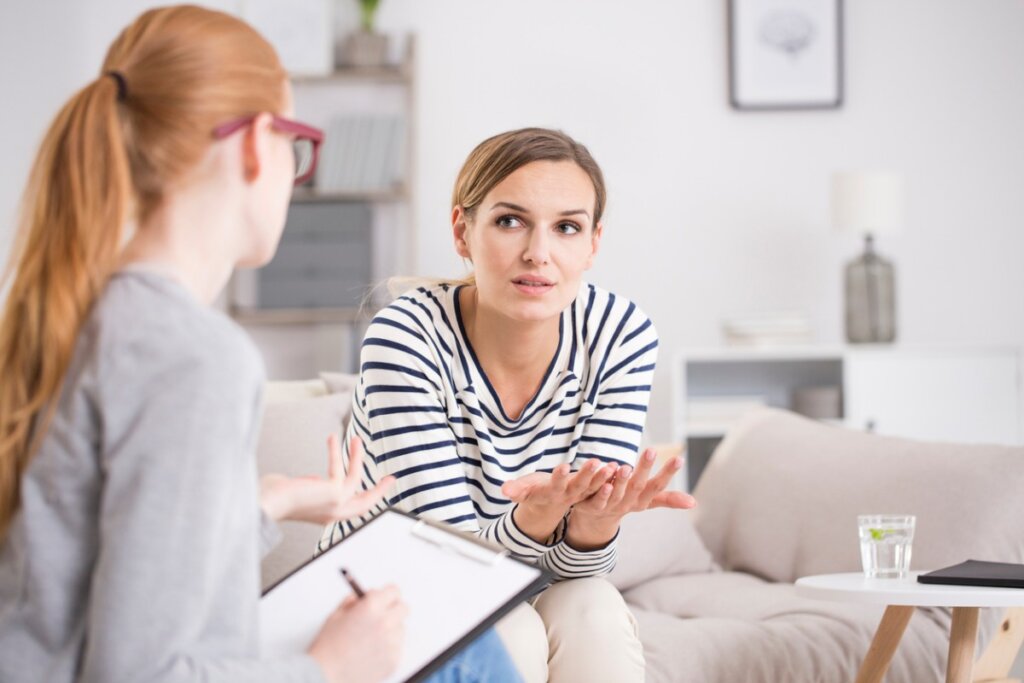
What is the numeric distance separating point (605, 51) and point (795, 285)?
3.55ft

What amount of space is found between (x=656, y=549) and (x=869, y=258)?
6.34 feet

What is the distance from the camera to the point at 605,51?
4305 millimetres

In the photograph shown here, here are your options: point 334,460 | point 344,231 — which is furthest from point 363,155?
point 334,460

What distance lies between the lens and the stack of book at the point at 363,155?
4.19m

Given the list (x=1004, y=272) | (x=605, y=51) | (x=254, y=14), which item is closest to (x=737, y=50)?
(x=605, y=51)

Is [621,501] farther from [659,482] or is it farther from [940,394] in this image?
[940,394]

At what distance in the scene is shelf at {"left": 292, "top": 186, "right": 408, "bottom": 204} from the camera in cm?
416

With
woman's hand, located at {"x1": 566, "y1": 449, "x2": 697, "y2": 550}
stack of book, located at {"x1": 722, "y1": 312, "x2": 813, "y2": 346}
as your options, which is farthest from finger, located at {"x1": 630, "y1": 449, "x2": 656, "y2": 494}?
stack of book, located at {"x1": 722, "y1": 312, "x2": 813, "y2": 346}

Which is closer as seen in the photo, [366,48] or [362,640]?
[362,640]

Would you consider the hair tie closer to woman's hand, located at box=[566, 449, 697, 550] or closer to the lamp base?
woman's hand, located at box=[566, 449, 697, 550]

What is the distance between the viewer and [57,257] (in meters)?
0.88

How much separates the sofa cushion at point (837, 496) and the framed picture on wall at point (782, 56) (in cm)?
189

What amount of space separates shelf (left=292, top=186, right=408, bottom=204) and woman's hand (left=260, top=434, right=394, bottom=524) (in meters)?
3.14

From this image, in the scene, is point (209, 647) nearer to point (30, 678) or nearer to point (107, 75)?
point (30, 678)
